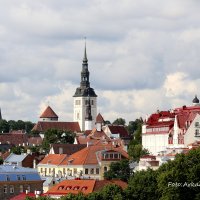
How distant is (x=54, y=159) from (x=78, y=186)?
148ft

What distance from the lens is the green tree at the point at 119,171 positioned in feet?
433

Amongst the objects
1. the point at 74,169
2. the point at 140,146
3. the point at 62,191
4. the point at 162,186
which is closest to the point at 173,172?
the point at 162,186

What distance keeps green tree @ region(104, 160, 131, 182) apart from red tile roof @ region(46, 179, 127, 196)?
794 inches

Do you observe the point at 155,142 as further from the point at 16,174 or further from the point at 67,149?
the point at 16,174

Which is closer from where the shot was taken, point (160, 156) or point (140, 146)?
point (160, 156)

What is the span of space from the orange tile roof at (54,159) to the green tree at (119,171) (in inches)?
680

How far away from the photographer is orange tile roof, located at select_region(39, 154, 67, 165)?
152538 mm

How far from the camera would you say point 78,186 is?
110 meters

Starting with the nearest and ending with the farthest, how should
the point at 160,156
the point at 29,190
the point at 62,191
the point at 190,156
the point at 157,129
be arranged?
1. the point at 190,156
2. the point at 62,191
3. the point at 29,190
4. the point at 160,156
5. the point at 157,129

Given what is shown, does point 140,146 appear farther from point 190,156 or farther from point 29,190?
point 190,156

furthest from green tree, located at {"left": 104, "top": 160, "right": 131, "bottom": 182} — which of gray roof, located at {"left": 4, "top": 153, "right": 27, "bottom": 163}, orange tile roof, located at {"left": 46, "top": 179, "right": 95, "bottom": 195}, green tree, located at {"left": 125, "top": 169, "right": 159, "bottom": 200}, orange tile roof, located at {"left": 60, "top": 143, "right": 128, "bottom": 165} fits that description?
green tree, located at {"left": 125, "top": 169, "right": 159, "bottom": 200}

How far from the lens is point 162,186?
9394 cm

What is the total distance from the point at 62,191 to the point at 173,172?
1857 centimetres

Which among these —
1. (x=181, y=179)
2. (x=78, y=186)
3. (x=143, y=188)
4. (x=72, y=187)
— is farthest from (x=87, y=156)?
(x=181, y=179)
